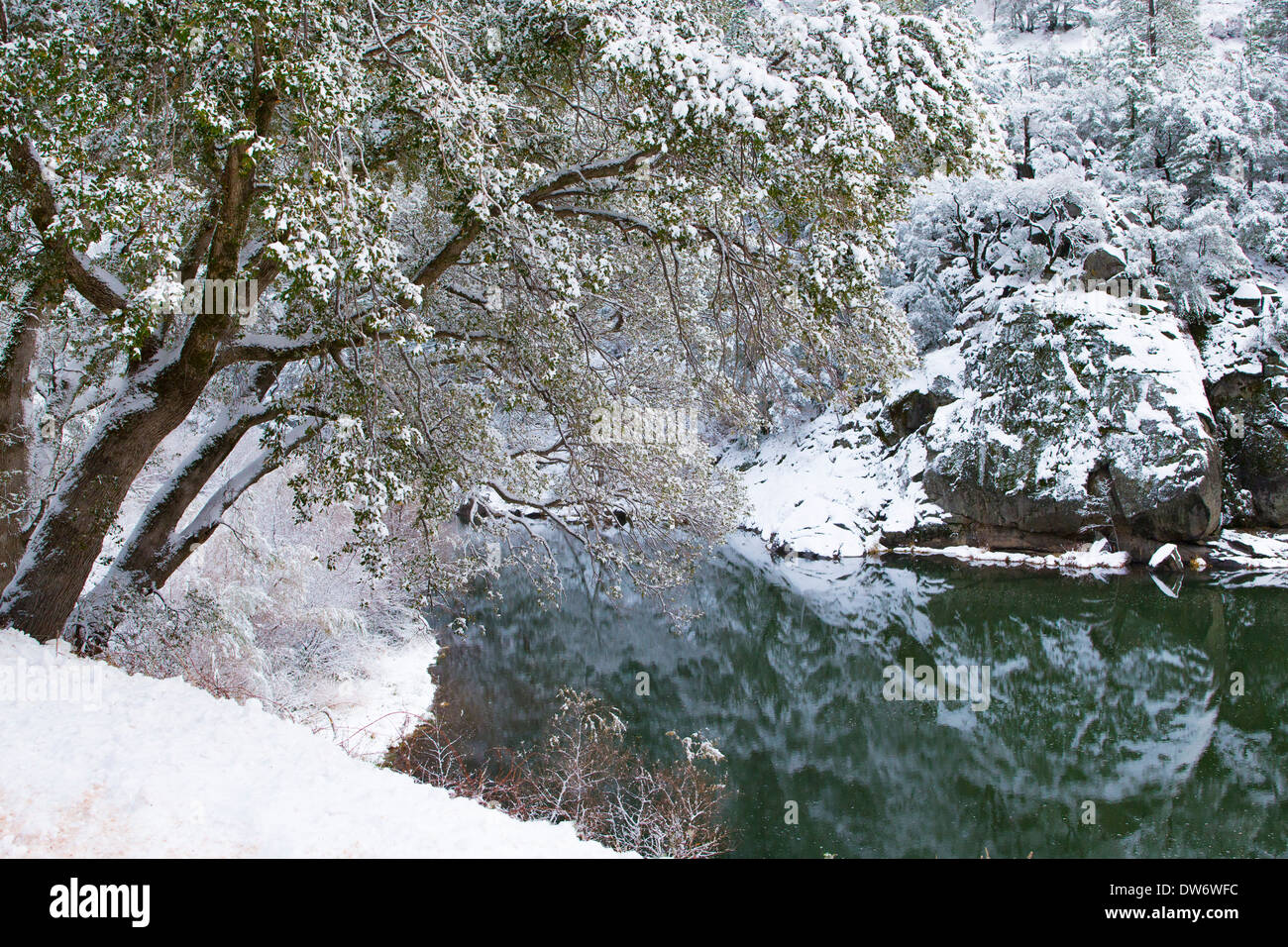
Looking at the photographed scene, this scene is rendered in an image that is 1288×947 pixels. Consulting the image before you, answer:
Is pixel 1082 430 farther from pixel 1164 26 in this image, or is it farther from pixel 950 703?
pixel 1164 26

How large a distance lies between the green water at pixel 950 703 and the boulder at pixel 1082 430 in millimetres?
2118

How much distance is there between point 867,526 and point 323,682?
58.0 feet

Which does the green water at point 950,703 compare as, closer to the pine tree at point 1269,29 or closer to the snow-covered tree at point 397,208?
the snow-covered tree at point 397,208

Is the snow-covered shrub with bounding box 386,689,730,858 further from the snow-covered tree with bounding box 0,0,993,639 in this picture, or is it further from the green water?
the snow-covered tree with bounding box 0,0,993,639

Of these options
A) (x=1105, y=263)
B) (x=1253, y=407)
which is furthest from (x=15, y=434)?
(x=1253, y=407)

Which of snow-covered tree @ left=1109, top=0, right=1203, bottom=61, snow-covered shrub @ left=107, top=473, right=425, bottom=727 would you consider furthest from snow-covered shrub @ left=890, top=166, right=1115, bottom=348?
snow-covered shrub @ left=107, top=473, right=425, bottom=727

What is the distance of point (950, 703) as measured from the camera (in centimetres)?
1234

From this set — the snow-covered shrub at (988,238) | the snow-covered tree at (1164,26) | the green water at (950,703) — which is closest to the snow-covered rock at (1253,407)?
the green water at (950,703)

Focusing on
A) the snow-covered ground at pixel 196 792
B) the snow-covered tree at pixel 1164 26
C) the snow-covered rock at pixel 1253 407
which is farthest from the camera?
the snow-covered tree at pixel 1164 26

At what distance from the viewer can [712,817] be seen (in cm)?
867

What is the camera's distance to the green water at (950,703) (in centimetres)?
863

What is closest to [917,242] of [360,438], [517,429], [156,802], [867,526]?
[867,526]

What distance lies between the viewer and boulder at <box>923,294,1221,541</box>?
1934 cm

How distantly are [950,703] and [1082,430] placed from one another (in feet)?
39.8
